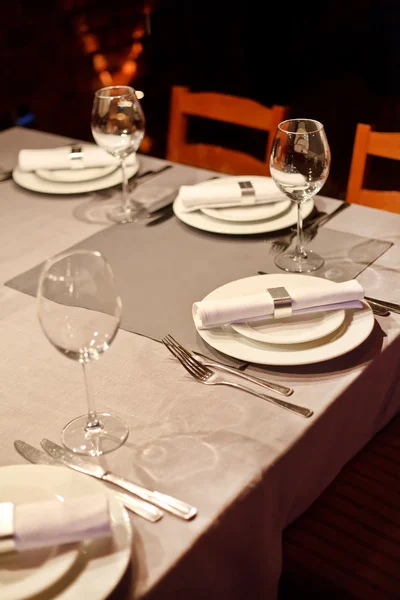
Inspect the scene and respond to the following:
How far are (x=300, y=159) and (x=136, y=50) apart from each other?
3.31m

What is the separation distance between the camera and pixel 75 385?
952mm

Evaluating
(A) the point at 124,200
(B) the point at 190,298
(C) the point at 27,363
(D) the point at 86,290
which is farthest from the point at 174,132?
(D) the point at 86,290

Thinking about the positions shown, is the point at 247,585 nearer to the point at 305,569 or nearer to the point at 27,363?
the point at 305,569

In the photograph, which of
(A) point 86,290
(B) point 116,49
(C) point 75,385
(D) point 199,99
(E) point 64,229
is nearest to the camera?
(A) point 86,290

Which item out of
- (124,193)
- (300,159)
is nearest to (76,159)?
(124,193)

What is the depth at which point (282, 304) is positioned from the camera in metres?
0.99

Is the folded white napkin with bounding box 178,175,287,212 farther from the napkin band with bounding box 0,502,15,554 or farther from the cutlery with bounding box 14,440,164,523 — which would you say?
the napkin band with bounding box 0,502,15,554

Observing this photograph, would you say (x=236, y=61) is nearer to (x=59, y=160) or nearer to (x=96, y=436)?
(x=59, y=160)

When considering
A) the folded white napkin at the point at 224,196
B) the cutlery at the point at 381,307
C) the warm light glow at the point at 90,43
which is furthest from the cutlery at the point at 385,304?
the warm light glow at the point at 90,43

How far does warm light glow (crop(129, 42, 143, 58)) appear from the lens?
413 centimetres

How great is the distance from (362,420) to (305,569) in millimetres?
306

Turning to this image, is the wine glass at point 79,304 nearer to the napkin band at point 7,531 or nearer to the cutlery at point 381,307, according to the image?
the napkin band at point 7,531

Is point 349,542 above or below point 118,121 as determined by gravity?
below

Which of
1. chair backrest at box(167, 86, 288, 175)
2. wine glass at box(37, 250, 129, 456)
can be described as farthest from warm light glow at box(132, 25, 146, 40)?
wine glass at box(37, 250, 129, 456)
